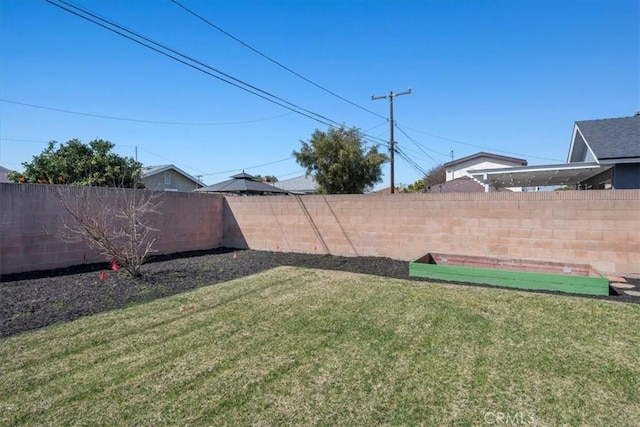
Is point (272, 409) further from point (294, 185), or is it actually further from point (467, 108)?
Result: point (294, 185)

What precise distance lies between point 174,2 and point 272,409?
7.49 m

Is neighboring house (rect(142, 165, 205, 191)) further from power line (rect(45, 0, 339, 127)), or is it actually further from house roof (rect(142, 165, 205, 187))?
power line (rect(45, 0, 339, 127))

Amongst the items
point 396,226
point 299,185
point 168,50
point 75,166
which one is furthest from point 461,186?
point 75,166

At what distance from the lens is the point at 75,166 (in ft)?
46.2

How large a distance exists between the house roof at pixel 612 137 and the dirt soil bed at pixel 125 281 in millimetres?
4744

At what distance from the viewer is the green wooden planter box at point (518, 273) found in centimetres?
540

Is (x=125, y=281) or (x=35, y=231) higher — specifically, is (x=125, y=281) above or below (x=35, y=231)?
below

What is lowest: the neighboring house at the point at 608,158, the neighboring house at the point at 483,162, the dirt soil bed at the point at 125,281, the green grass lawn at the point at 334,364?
the green grass lawn at the point at 334,364

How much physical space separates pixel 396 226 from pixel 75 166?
43.8 ft

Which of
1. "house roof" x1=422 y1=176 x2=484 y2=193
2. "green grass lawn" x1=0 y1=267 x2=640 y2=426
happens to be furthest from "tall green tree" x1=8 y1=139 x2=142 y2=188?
"house roof" x1=422 y1=176 x2=484 y2=193

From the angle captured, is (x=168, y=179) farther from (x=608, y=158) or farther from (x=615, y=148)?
(x=615, y=148)

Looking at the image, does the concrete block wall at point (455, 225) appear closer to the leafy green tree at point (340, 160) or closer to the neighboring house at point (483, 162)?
the leafy green tree at point (340, 160)

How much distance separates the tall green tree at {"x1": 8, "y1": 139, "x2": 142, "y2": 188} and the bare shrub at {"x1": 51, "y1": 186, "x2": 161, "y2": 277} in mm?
5352

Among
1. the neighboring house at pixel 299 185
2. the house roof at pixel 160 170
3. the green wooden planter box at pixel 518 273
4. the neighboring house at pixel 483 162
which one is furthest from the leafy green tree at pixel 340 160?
the green wooden planter box at pixel 518 273
